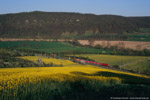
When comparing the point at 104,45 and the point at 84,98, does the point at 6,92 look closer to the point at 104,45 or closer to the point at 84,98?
the point at 84,98

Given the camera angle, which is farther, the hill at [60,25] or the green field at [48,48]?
the hill at [60,25]

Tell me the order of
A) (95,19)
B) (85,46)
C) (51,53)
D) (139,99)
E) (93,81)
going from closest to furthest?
(139,99) → (93,81) → (51,53) → (85,46) → (95,19)

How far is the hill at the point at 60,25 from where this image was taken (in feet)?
387

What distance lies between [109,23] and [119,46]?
5653 centimetres

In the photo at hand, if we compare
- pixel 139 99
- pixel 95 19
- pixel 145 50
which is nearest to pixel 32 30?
pixel 95 19

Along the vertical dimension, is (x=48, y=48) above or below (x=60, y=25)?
below

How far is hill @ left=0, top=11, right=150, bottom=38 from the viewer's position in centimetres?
11807

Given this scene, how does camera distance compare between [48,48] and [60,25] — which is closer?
[48,48]

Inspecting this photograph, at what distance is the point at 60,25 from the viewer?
13362 cm

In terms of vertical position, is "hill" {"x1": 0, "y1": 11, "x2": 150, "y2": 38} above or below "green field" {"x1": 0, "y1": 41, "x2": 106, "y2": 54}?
above

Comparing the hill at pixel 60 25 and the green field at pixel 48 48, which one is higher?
the hill at pixel 60 25

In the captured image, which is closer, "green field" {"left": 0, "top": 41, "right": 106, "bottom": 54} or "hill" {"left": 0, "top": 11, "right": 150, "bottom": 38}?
"green field" {"left": 0, "top": 41, "right": 106, "bottom": 54}

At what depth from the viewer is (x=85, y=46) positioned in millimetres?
90000

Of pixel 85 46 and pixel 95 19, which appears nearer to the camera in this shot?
pixel 85 46
